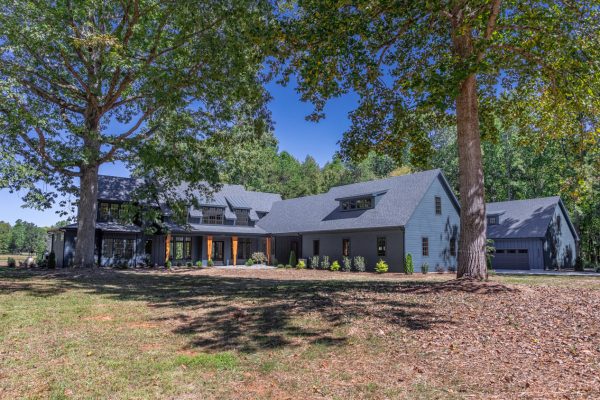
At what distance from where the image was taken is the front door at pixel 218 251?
37181 mm

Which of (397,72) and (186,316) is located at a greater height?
(397,72)

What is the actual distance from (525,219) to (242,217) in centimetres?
2503

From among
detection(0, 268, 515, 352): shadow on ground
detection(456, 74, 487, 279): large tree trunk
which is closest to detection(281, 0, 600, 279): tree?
detection(456, 74, 487, 279): large tree trunk

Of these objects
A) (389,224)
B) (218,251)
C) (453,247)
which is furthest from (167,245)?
(453,247)

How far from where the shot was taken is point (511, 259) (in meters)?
35.0

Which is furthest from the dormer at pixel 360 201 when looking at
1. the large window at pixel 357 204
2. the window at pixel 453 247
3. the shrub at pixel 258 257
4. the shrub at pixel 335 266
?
the shrub at pixel 258 257

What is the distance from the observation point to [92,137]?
17766mm

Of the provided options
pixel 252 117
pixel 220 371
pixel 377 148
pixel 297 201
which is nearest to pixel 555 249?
pixel 297 201

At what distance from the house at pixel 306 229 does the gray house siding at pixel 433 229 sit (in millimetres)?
70

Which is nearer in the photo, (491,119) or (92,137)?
(491,119)

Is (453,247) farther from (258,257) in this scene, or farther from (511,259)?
(258,257)

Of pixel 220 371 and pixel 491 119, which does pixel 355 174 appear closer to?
pixel 491 119

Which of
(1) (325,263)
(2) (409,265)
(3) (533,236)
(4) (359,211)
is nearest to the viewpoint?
(2) (409,265)

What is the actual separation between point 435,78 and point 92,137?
14.4m
